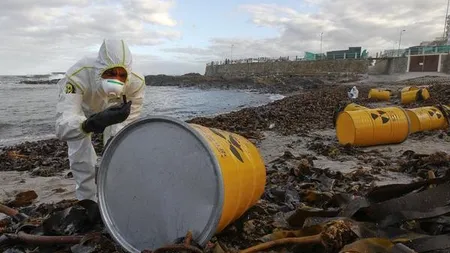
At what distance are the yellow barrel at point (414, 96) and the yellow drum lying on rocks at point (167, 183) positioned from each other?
37.7 ft

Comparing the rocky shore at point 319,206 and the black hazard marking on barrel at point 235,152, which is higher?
the black hazard marking on barrel at point 235,152

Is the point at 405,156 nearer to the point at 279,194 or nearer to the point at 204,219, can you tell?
the point at 279,194

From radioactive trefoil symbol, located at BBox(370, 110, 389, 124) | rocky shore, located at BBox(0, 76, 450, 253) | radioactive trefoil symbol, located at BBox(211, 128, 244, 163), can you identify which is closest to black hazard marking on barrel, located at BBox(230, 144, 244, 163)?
radioactive trefoil symbol, located at BBox(211, 128, 244, 163)

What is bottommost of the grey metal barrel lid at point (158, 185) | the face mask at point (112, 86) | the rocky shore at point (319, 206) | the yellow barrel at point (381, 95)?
the rocky shore at point (319, 206)

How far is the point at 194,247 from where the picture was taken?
1.75m

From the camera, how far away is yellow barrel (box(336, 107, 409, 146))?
565 cm

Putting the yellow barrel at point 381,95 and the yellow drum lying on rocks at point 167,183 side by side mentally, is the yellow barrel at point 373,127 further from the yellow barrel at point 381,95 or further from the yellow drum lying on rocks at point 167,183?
the yellow barrel at point 381,95

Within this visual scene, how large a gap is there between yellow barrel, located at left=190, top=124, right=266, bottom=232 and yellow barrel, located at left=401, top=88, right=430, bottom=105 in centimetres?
1112

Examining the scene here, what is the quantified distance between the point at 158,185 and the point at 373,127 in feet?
15.1

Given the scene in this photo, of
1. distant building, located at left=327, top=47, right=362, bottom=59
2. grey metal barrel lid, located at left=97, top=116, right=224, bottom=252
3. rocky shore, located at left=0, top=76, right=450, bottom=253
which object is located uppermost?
distant building, located at left=327, top=47, right=362, bottom=59

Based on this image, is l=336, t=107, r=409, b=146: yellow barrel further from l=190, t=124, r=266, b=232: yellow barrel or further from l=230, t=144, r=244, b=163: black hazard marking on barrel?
l=230, t=144, r=244, b=163: black hazard marking on barrel

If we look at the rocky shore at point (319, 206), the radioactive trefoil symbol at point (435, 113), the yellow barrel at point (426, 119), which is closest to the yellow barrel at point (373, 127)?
the rocky shore at point (319, 206)

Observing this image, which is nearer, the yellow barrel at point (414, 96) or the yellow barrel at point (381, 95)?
the yellow barrel at point (414, 96)

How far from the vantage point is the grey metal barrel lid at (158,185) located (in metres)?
1.85
